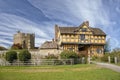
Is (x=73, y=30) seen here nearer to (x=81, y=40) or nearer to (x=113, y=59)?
(x=81, y=40)

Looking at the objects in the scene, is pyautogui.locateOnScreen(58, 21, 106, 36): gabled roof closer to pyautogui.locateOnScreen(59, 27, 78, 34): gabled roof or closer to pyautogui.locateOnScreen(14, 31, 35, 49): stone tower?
pyautogui.locateOnScreen(59, 27, 78, 34): gabled roof

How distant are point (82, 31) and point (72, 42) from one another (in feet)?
10.4

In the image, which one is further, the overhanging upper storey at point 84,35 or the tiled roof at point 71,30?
the overhanging upper storey at point 84,35

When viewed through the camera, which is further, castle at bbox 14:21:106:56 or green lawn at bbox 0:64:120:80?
castle at bbox 14:21:106:56

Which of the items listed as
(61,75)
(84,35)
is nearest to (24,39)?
(84,35)

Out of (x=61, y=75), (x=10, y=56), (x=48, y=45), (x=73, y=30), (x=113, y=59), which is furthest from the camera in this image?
(x=73, y=30)

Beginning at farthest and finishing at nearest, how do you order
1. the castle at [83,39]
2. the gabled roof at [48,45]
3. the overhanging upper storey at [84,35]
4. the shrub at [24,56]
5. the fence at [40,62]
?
1. the overhanging upper storey at [84,35]
2. the castle at [83,39]
3. the gabled roof at [48,45]
4. the shrub at [24,56]
5. the fence at [40,62]

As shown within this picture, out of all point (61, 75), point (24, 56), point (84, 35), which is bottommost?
point (61, 75)

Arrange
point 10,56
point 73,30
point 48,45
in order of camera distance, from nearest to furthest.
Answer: point 10,56 → point 48,45 → point 73,30

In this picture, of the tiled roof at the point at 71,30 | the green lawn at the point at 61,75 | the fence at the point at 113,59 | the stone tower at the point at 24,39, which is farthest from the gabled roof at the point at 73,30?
the green lawn at the point at 61,75

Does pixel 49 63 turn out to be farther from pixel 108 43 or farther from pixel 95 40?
pixel 108 43

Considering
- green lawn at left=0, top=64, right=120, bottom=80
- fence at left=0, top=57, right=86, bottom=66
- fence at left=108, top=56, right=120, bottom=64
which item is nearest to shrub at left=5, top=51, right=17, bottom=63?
fence at left=0, top=57, right=86, bottom=66

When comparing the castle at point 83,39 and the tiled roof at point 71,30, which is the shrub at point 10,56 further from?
the tiled roof at point 71,30

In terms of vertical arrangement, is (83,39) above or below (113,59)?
above
